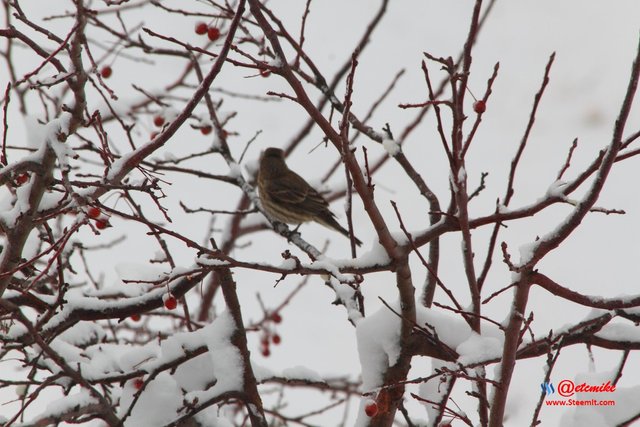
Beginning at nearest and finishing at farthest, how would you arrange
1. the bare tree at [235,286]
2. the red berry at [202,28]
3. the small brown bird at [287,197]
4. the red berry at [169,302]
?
the bare tree at [235,286]
the red berry at [169,302]
the red berry at [202,28]
the small brown bird at [287,197]

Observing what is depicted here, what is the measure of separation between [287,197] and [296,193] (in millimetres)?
104

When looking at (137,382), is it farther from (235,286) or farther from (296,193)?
(296,193)

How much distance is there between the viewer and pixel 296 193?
711 centimetres

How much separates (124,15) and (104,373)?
944 cm

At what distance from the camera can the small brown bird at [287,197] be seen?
22.7ft

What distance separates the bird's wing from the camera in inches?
273

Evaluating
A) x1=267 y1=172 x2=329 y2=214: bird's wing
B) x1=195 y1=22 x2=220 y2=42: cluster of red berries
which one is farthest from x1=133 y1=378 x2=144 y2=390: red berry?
x1=267 y1=172 x2=329 y2=214: bird's wing

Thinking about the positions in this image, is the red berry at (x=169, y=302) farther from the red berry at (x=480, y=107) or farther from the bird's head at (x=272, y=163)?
the bird's head at (x=272, y=163)

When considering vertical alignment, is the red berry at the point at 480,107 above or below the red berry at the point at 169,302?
above

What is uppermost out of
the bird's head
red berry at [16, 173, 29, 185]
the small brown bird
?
the bird's head

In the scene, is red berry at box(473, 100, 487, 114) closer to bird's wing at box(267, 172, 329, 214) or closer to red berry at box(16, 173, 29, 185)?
red berry at box(16, 173, 29, 185)

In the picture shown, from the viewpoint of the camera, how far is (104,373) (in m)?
3.16

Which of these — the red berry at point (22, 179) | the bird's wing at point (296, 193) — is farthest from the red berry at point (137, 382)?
the bird's wing at point (296, 193)

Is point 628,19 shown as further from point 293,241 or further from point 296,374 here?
point 296,374
